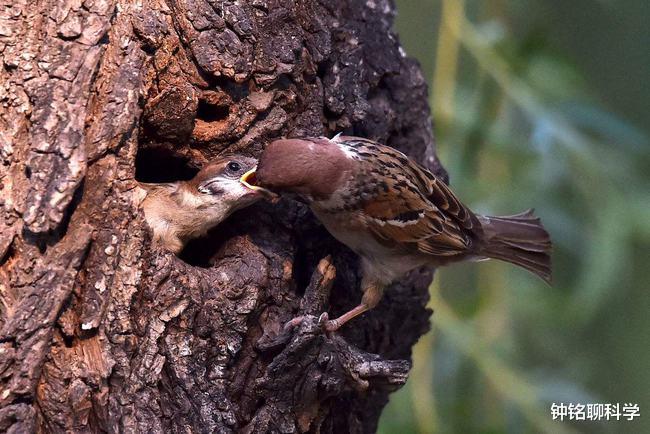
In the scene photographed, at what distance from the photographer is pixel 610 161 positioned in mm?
4488

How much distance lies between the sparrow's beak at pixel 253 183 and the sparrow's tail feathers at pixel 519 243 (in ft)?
3.17

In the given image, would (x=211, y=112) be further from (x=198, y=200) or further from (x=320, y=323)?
(x=320, y=323)

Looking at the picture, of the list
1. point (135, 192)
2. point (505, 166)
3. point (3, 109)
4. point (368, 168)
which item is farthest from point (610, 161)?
point (3, 109)

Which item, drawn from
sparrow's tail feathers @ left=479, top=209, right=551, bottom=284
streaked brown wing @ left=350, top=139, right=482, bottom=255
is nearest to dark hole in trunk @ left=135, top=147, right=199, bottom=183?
streaked brown wing @ left=350, top=139, right=482, bottom=255

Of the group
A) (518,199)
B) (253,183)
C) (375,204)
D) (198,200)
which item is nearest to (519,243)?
(518,199)

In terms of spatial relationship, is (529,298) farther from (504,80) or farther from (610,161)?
(504,80)

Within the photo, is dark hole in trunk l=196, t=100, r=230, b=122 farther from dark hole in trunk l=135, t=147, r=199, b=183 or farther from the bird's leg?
the bird's leg

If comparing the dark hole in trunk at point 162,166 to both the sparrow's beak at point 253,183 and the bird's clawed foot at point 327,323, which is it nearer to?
the sparrow's beak at point 253,183

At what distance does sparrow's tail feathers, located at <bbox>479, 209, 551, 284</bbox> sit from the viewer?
12.3 feet

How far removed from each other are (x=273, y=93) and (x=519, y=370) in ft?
6.59

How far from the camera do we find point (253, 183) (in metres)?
3.17

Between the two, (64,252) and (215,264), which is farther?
(215,264)

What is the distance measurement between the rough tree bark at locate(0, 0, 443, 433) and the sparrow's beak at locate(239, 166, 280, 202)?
0.09m

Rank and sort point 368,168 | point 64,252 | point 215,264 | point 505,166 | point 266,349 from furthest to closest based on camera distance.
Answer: point 505,166 < point 368,168 < point 215,264 < point 266,349 < point 64,252
